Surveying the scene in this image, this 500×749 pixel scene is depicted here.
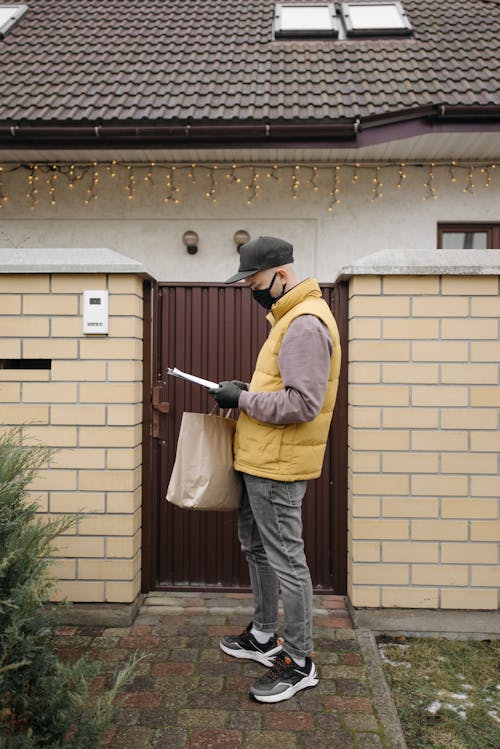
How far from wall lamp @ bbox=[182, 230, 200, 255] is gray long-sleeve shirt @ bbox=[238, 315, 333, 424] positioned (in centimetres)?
351

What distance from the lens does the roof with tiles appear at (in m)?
5.11

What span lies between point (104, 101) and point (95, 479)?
3878mm

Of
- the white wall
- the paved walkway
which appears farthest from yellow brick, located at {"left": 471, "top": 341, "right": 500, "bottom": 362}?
the white wall

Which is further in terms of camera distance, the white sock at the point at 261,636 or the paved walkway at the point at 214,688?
the white sock at the point at 261,636

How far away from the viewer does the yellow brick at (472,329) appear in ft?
10.0

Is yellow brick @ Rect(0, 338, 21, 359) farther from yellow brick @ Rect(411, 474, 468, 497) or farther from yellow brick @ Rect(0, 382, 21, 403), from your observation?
yellow brick @ Rect(411, 474, 468, 497)

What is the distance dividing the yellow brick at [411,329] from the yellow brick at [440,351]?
4 centimetres

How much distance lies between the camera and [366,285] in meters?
3.08

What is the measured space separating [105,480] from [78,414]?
40 centimetres

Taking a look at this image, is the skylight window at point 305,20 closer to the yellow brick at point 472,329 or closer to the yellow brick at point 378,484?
the yellow brick at point 472,329

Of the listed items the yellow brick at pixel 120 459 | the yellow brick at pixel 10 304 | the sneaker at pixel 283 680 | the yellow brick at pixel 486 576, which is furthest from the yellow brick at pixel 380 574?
the yellow brick at pixel 10 304

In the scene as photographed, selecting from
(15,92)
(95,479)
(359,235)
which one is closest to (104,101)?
(15,92)

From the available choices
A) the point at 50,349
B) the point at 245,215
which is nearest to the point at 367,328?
the point at 50,349

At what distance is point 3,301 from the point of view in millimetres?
3113
